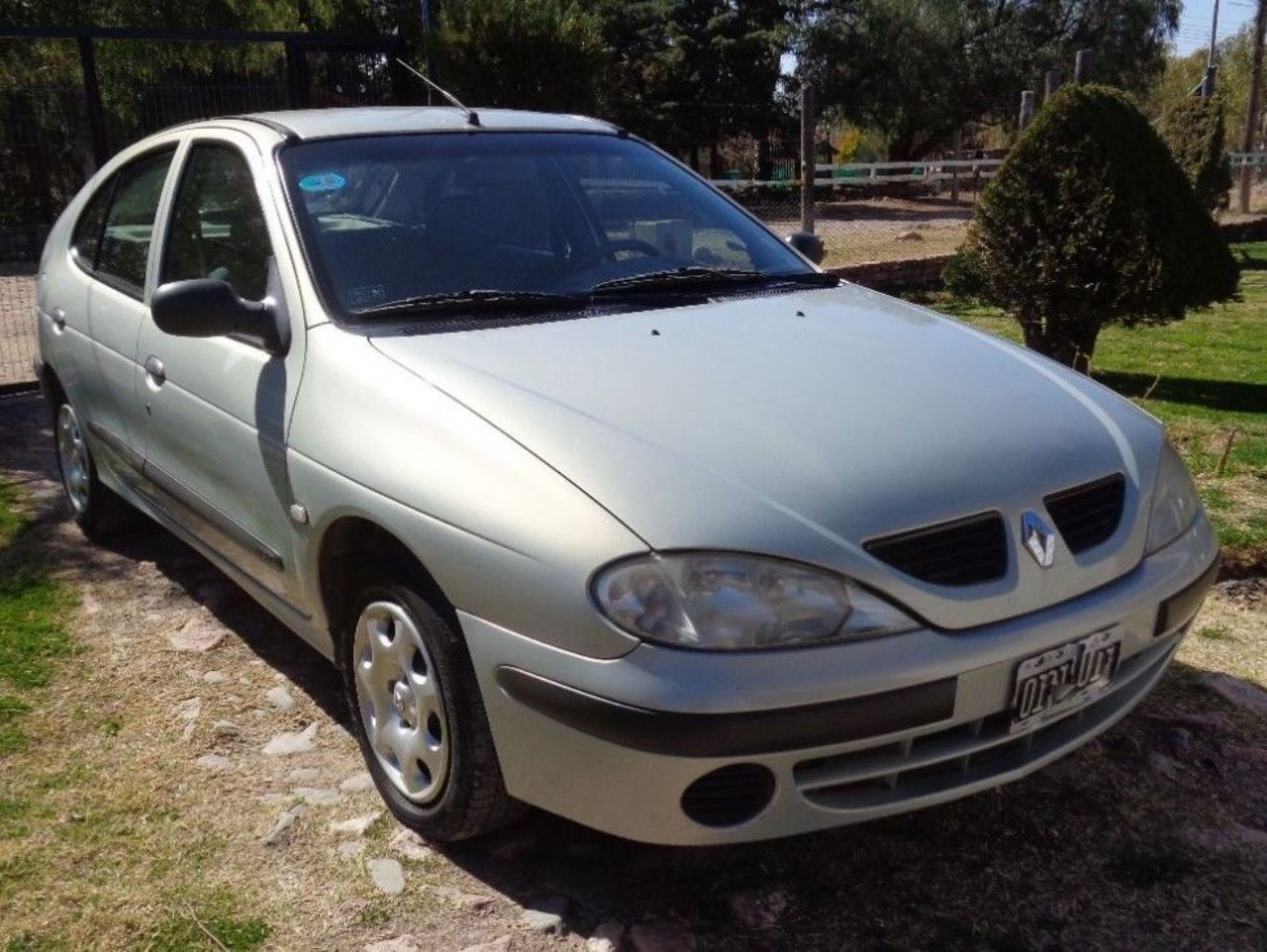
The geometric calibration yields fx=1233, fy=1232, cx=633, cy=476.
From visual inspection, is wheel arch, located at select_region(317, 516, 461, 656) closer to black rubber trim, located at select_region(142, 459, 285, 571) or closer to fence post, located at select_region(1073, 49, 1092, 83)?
black rubber trim, located at select_region(142, 459, 285, 571)

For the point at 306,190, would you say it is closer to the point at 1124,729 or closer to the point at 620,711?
the point at 620,711

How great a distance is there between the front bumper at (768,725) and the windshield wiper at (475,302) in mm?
951

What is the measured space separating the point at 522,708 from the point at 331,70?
29.2 ft

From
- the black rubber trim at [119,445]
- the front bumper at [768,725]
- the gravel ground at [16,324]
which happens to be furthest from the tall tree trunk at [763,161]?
the front bumper at [768,725]

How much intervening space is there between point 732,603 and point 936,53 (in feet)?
116

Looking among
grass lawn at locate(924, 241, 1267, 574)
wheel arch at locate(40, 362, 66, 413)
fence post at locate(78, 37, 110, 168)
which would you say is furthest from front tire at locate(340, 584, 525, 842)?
fence post at locate(78, 37, 110, 168)

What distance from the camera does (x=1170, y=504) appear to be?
284cm

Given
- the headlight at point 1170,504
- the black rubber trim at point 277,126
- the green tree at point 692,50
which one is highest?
the green tree at point 692,50

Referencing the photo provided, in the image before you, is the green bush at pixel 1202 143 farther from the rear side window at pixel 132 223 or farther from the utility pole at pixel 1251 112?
the rear side window at pixel 132 223

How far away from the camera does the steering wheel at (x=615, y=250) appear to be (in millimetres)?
3498

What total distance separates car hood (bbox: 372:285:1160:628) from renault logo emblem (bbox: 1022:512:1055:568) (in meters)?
0.02

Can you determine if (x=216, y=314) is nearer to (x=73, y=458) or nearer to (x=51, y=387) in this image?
(x=73, y=458)

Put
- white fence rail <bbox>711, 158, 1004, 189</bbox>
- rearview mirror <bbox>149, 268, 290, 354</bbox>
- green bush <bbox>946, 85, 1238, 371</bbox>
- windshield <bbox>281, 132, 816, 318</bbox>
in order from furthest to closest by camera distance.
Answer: white fence rail <bbox>711, 158, 1004, 189</bbox>
green bush <bbox>946, 85, 1238, 371</bbox>
windshield <bbox>281, 132, 816, 318</bbox>
rearview mirror <bbox>149, 268, 290, 354</bbox>

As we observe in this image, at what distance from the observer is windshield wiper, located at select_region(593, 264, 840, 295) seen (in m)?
3.40
